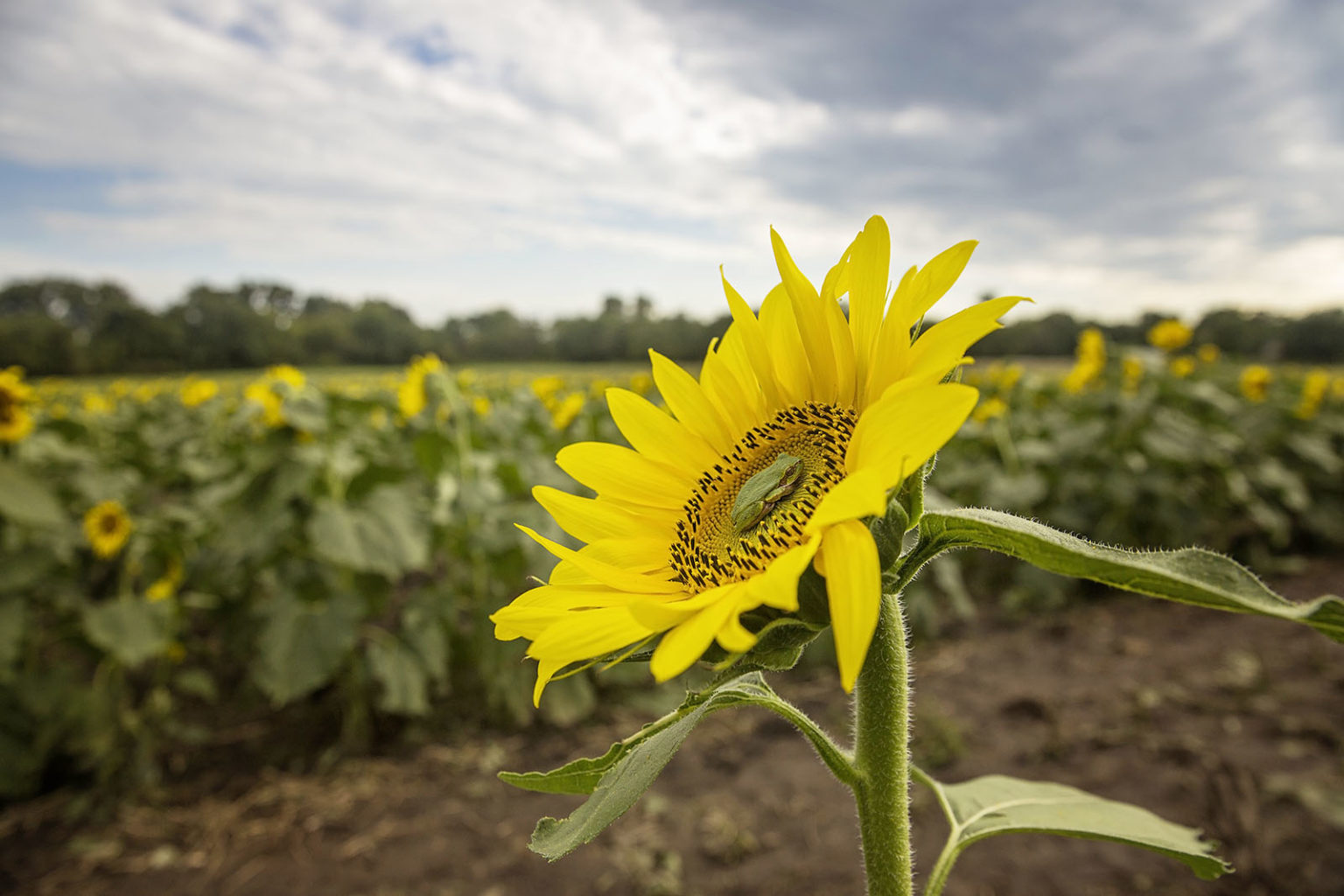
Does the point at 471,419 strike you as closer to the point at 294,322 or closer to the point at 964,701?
the point at 964,701

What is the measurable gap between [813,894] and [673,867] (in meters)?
0.53

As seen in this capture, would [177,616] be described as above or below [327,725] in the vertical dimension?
above

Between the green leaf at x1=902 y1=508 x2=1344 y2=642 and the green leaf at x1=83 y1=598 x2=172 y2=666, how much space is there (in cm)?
387

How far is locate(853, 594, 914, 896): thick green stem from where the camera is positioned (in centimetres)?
69

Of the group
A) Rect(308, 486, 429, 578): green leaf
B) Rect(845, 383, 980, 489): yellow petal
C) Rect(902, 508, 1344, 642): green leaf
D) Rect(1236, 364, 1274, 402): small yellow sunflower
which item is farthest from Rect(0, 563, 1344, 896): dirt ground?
Rect(1236, 364, 1274, 402): small yellow sunflower

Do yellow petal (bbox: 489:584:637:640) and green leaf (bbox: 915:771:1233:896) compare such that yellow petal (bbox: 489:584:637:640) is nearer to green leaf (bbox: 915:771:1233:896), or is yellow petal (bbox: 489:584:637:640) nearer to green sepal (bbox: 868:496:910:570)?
green sepal (bbox: 868:496:910:570)

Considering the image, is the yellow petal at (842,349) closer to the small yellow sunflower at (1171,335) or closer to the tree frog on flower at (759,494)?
the tree frog on flower at (759,494)

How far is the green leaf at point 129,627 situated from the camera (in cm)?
341

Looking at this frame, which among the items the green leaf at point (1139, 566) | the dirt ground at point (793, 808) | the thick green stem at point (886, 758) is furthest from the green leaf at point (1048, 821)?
the dirt ground at point (793, 808)

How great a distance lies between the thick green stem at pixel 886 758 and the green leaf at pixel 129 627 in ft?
12.2

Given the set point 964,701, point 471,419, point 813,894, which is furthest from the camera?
point 471,419

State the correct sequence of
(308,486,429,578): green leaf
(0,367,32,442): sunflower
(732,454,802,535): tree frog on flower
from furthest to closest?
(0,367,32,442): sunflower < (308,486,429,578): green leaf < (732,454,802,535): tree frog on flower

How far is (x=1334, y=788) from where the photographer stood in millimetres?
2691

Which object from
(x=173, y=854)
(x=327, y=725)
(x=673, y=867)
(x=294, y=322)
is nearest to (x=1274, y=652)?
(x=673, y=867)
